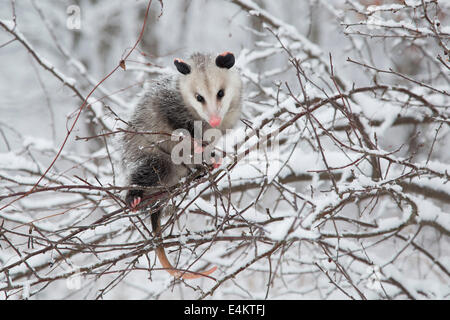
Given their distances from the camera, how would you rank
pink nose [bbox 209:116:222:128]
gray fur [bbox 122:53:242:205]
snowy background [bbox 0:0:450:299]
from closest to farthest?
snowy background [bbox 0:0:450:299]
pink nose [bbox 209:116:222:128]
gray fur [bbox 122:53:242:205]

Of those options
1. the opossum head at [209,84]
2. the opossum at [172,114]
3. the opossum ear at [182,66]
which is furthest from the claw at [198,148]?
the opossum ear at [182,66]

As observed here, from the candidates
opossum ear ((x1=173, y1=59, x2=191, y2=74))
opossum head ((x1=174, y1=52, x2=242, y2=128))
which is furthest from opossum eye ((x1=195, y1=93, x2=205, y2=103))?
opossum ear ((x1=173, y1=59, x2=191, y2=74))

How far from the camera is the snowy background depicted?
1602mm

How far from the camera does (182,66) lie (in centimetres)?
196

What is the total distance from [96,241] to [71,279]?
2.89 ft

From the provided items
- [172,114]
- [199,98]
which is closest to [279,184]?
[199,98]

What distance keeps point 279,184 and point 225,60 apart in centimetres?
62

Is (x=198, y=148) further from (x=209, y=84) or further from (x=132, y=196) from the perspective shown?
(x=132, y=196)

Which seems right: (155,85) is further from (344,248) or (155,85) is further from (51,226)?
(344,248)

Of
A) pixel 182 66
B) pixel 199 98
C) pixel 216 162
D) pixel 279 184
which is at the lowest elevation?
pixel 279 184

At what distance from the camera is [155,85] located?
224 centimetres

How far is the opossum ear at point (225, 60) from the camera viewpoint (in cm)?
195

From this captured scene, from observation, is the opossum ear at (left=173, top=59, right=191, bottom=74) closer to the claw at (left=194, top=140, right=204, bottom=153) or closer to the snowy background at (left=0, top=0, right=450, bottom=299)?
the snowy background at (left=0, top=0, right=450, bottom=299)
